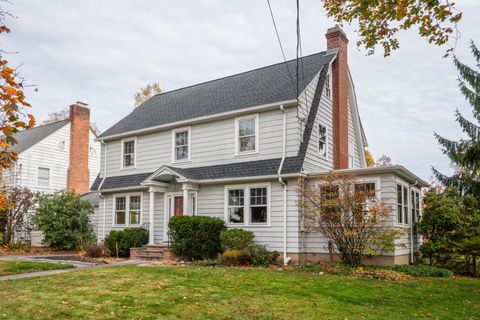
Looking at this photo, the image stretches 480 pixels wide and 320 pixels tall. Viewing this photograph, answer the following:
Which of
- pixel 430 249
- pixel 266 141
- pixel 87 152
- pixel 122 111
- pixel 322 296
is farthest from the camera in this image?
pixel 122 111

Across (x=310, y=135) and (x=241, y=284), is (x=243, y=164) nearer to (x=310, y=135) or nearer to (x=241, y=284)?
(x=310, y=135)

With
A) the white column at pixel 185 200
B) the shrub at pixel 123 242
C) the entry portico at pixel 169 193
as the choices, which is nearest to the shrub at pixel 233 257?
the white column at pixel 185 200

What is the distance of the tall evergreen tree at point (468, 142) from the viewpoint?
2048 cm

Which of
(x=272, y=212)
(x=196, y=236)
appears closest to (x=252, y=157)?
(x=272, y=212)

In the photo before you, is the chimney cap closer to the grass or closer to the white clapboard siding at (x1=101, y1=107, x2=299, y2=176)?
the white clapboard siding at (x1=101, y1=107, x2=299, y2=176)

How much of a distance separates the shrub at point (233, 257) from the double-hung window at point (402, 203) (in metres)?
5.57

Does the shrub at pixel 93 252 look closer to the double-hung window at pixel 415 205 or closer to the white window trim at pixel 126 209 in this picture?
the white window trim at pixel 126 209

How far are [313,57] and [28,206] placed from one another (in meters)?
16.9

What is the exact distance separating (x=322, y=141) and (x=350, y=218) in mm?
4675

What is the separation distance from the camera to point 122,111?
5178 centimetres

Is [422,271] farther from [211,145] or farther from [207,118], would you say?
[207,118]

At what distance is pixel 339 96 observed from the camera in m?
18.7

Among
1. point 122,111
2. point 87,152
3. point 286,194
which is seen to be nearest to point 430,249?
point 286,194

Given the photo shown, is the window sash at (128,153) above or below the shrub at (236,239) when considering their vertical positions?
above
